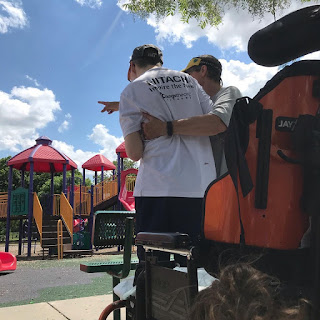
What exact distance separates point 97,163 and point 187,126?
772 inches

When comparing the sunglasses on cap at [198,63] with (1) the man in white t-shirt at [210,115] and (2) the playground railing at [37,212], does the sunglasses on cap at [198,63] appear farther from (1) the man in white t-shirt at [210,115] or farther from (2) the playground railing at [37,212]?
(2) the playground railing at [37,212]

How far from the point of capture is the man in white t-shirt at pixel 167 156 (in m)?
1.93

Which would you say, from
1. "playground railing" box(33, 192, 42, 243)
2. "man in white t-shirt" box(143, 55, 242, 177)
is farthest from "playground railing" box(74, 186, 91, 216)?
"man in white t-shirt" box(143, 55, 242, 177)

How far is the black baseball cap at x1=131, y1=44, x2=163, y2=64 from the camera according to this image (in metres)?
2.24

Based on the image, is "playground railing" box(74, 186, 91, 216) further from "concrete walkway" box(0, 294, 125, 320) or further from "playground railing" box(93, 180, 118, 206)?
"concrete walkway" box(0, 294, 125, 320)

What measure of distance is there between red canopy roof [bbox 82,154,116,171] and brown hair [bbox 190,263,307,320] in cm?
2043

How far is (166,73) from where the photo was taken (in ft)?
6.93

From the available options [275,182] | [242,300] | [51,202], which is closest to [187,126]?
[275,182]

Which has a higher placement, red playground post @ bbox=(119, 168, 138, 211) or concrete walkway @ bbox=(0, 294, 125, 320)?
red playground post @ bbox=(119, 168, 138, 211)

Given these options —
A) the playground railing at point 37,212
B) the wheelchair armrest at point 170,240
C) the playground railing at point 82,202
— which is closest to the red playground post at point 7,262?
the playground railing at point 37,212

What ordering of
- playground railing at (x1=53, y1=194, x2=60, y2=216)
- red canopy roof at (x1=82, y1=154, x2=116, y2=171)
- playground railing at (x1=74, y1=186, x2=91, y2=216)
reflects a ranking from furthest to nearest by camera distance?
red canopy roof at (x1=82, y1=154, x2=116, y2=171), playground railing at (x1=74, y1=186, x2=91, y2=216), playground railing at (x1=53, y1=194, x2=60, y2=216)

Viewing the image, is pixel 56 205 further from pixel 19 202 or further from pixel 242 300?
pixel 242 300

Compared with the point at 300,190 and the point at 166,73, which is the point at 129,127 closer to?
the point at 166,73

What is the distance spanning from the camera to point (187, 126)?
197cm
